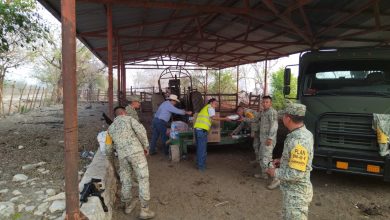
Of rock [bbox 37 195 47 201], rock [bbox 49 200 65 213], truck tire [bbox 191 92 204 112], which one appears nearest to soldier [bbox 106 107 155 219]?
rock [bbox 49 200 65 213]

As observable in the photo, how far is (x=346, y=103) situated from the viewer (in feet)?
18.7

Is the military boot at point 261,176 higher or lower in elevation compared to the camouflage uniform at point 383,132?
lower

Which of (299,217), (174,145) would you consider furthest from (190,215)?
(174,145)

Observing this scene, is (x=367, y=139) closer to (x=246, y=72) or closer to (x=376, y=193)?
(x=376, y=193)

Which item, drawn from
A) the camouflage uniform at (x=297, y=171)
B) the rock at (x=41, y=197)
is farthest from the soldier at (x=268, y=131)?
the rock at (x=41, y=197)

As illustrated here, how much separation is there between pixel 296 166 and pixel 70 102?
218 centimetres

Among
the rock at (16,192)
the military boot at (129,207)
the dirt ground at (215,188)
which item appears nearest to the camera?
the rock at (16,192)

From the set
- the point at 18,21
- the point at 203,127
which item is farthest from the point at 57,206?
the point at 18,21

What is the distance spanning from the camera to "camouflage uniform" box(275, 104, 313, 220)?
3.01 metres

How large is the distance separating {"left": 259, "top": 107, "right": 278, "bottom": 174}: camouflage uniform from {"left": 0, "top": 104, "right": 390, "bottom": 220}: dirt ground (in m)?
0.48

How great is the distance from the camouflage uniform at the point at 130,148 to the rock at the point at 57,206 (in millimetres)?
864

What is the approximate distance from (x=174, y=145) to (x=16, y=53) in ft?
60.8

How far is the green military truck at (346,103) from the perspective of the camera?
17.2 feet

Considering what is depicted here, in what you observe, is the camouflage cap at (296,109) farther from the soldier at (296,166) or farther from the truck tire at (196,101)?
the truck tire at (196,101)
